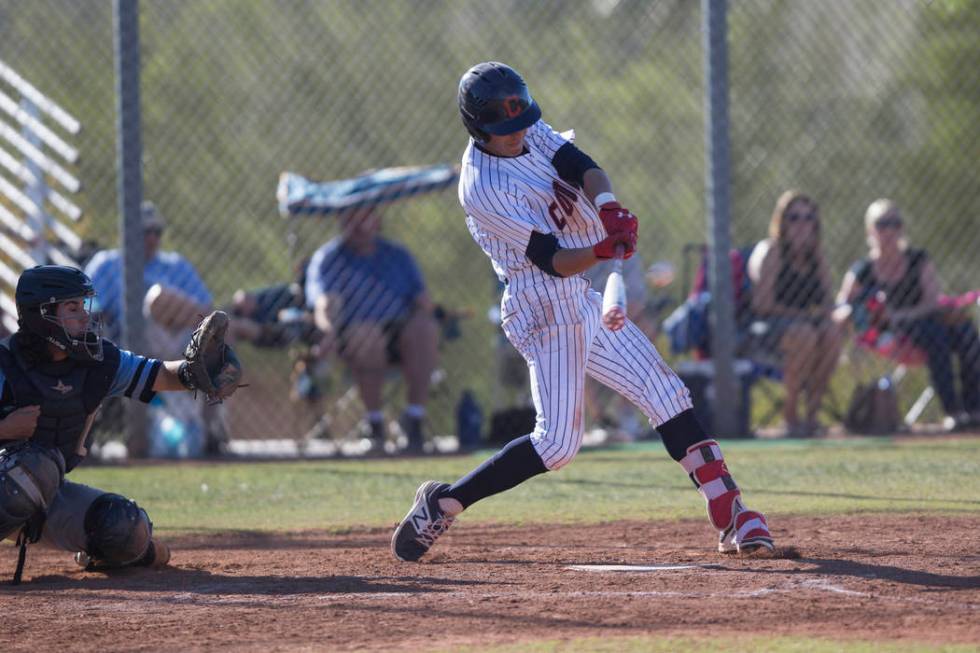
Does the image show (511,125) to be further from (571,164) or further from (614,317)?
(614,317)

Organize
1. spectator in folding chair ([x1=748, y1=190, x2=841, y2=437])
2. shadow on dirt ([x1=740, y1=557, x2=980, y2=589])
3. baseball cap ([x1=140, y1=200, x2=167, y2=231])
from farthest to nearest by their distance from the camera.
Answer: spectator in folding chair ([x1=748, y1=190, x2=841, y2=437]) → baseball cap ([x1=140, y1=200, x2=167, y2=231]) → shadow on dirt ([x1=740, y1=557, x2=980, y2=589])

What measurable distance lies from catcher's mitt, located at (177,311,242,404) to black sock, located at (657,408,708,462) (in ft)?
4.66

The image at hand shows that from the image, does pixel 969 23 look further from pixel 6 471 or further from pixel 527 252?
pixel 6 471

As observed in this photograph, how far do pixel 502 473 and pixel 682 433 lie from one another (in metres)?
0.60

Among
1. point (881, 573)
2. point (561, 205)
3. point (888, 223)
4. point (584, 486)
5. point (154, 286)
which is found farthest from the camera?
point (888, 223)

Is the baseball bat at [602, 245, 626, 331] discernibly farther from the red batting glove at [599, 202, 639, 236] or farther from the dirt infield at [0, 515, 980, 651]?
the dirt infield at [0, 515, 980, 651]

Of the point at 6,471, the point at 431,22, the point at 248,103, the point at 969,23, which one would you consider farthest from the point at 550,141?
the point at 431,22

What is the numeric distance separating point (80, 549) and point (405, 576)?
1.16 metres

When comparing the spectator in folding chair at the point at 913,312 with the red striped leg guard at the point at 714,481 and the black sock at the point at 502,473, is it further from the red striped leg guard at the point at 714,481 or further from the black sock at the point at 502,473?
the black sock at the point at 502,473

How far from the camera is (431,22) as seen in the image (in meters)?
13.6

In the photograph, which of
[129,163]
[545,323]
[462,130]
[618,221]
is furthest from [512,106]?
[462,130]

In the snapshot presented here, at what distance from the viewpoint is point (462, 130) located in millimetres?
11891

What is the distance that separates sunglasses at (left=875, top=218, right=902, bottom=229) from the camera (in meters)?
9.33

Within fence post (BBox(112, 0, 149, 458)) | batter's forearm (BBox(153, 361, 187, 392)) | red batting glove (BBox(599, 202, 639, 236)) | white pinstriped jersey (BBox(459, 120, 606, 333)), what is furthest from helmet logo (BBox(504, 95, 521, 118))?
fence post (BBox(112, 0, 149, 458))
